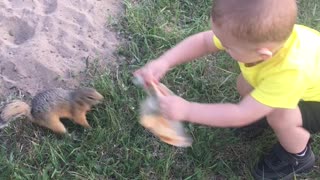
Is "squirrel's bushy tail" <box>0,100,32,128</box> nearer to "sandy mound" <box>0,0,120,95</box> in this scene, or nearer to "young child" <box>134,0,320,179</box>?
"sandy mound" <box>0,0,120,95</box>

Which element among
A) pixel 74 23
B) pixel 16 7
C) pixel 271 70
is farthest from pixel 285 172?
pixel 16 7

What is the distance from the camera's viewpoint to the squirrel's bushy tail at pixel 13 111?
2553mm

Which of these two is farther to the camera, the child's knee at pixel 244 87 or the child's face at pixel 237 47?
the child's knee at pixel 244 87

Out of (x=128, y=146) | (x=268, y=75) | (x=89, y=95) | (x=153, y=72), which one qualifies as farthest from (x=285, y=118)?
(x=89, y=95)

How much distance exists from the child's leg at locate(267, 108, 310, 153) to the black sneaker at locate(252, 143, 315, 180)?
56mm

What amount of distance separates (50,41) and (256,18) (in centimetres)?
140

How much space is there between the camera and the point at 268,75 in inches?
80.7

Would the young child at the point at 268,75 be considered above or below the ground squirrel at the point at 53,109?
above

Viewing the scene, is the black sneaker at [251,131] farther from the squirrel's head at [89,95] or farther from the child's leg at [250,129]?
the squirrel's head at [89,95]

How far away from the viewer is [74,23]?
3033mm

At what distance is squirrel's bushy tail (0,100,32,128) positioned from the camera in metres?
2.55

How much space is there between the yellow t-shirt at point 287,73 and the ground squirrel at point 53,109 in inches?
31.3

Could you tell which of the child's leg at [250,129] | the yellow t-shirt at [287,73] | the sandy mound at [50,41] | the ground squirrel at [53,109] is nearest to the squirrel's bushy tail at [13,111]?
the ground squirrel at [53,109]

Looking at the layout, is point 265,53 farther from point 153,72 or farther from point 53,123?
point 53,123
